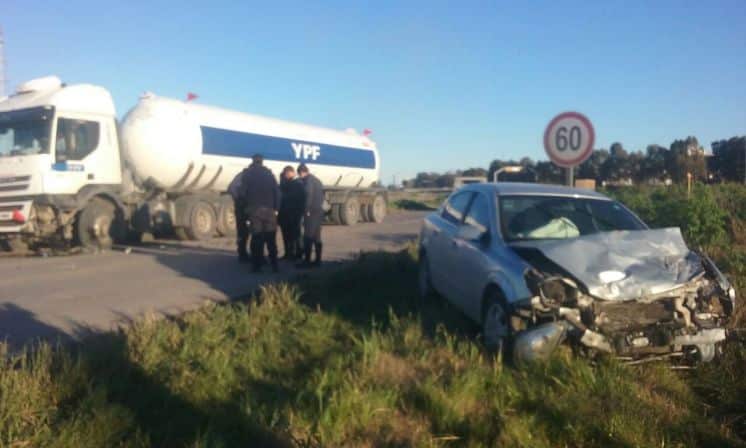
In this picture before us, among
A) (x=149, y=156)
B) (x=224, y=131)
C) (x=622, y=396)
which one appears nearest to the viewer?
(x=622, y=396)

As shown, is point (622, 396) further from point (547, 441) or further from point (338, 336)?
point (338, 336)

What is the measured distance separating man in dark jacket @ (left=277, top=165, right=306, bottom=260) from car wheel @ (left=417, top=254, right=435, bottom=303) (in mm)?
3670

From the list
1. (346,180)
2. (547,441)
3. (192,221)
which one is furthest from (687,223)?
(346,180)

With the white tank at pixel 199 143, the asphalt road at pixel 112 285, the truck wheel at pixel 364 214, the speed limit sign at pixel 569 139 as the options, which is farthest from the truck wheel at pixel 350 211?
the speed limit sign at pixel 569 139

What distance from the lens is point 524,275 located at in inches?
205

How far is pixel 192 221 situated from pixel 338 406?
1306 centimetres

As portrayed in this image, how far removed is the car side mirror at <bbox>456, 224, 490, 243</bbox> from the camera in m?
6.16

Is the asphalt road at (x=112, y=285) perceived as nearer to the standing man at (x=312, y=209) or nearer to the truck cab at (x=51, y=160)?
the standing man at (x=312, y=209)

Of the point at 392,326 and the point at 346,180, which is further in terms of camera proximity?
the point at 346,180

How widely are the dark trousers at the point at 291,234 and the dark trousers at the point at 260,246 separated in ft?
3.72

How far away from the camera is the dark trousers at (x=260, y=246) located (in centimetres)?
1073

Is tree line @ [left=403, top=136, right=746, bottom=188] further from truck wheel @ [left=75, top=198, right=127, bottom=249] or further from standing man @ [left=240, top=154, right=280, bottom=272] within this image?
truck wheel @ [left=75, top=198, right=127, bottom=249]

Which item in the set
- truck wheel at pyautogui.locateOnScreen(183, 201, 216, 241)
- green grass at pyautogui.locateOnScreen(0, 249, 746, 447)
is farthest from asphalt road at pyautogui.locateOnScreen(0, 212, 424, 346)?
green grass at pyautogui.locateOnScreen(0, 249, 746, 447)

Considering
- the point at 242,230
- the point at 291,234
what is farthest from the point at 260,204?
the point at 291,234
